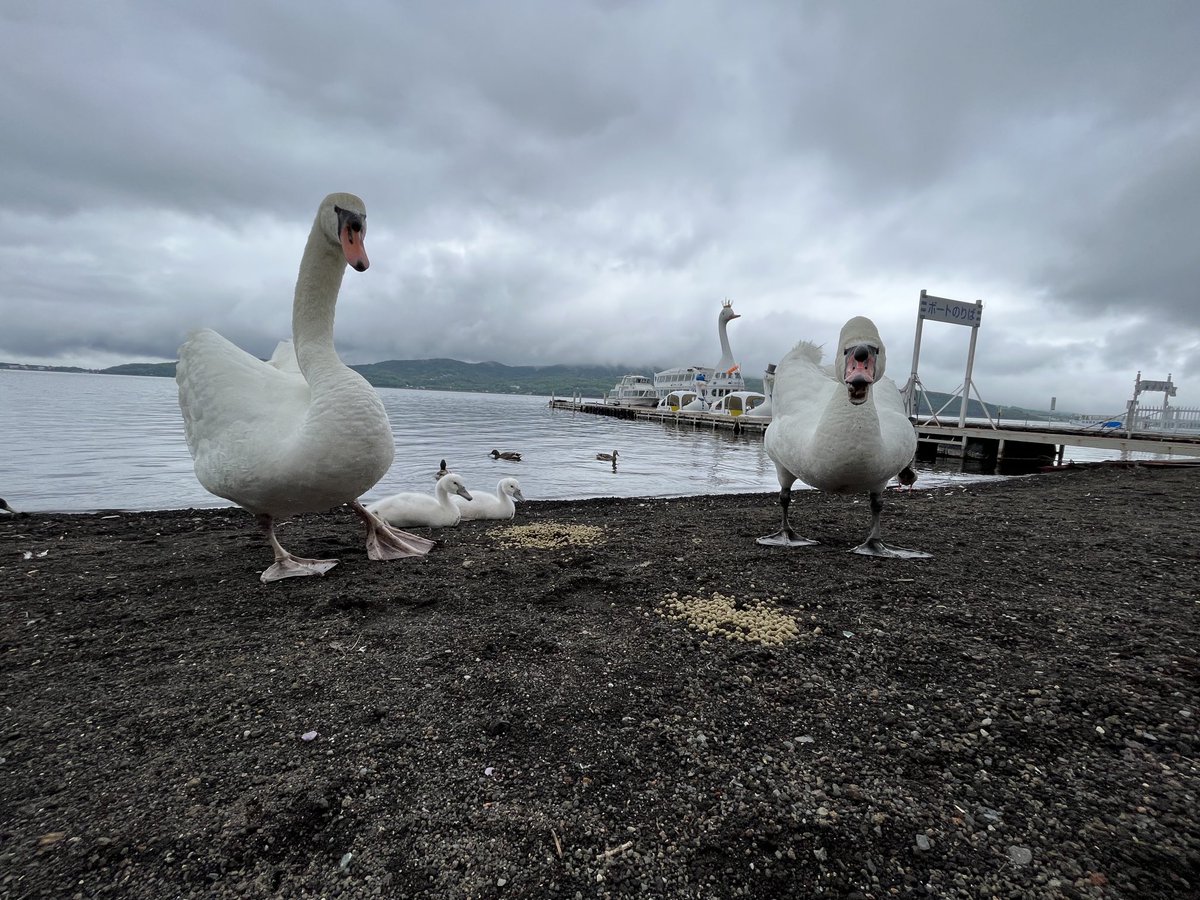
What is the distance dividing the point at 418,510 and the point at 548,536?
7.78 ft

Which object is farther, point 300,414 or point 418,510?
point 418,510

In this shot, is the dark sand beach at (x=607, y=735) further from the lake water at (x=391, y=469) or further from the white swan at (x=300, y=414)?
the lake water at (x=391, y=469)

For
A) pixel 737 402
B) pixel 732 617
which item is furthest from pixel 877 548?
pixel 737 402

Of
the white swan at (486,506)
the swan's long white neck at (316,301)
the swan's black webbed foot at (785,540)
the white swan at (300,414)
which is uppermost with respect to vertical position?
the swan's long white neck at (316,301)

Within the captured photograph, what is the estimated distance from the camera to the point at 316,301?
4852 millimetres

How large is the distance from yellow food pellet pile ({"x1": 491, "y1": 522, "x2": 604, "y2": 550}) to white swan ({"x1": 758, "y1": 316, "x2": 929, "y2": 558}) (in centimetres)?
222

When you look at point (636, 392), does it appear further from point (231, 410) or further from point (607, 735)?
point (607, 735)

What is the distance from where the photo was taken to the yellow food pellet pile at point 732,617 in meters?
3.50

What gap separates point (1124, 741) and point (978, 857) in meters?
1.18

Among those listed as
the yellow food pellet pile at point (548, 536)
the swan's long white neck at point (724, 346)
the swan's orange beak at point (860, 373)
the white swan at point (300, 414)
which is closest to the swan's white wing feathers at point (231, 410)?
the white swan at point (300, 414)

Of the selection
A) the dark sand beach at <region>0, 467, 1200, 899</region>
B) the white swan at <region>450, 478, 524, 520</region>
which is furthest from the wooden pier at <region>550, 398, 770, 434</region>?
the dark sand beach at <region>0, 467, 1200, 899</region>

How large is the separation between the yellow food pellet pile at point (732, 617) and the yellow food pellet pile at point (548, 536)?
237 cm

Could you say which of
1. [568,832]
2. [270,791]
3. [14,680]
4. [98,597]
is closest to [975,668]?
[568,832]

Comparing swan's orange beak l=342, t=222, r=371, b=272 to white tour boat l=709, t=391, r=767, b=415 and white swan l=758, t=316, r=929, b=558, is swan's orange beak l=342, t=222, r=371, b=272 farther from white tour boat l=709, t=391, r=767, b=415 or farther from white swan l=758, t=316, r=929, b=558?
white tour boat l=709, t=391, r=767, b=415
